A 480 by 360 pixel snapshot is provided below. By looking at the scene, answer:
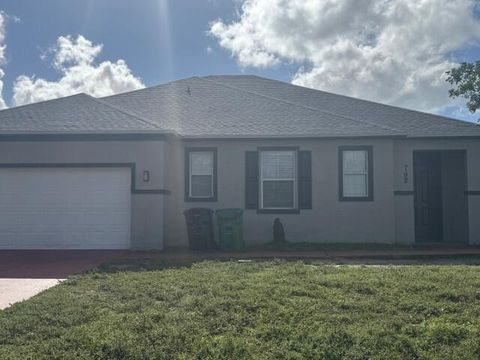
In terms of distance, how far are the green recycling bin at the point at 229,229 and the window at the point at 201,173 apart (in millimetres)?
1165

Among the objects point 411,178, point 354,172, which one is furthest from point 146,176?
point 411,178

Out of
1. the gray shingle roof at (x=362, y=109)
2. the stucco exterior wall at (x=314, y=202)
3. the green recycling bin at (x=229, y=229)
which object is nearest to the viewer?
the green recycling bin at (x=229, y=229)

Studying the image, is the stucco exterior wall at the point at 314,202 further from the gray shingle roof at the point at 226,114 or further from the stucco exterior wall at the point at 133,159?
the stucco exterior wall at the point at 133,159

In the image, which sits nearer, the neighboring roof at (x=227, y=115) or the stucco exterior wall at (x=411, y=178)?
the neighboring roof at (x=227, y=115)

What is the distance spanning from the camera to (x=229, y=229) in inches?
500

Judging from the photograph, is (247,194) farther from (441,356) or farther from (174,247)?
(441,356)

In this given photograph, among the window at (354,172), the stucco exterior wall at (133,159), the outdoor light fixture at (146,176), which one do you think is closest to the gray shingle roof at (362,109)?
the window at (354,172)

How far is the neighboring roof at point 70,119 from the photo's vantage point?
41.1ft

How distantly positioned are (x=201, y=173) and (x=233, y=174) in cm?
91

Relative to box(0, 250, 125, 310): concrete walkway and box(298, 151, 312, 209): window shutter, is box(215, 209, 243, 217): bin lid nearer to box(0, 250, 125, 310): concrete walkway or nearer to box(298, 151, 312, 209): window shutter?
box(298, 151, 312, 209): window shutter

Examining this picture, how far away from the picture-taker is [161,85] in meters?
17.9

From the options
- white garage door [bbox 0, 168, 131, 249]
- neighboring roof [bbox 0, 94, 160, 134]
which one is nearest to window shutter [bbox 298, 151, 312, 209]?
neighboring roof [bbox 0, 94, 160, 134]

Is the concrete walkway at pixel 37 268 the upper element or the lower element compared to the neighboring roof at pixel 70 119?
lower

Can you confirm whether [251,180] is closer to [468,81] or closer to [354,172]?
[354,172]
